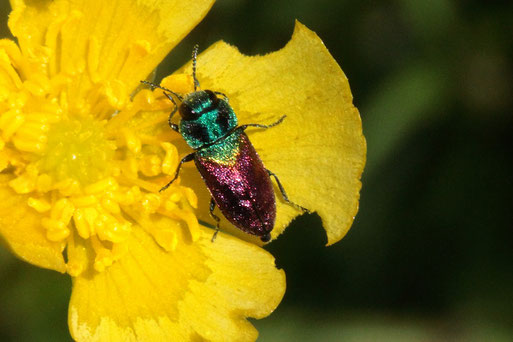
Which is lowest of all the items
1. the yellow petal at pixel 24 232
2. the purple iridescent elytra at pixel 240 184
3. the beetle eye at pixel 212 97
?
the yellow petal at pixel 24 232

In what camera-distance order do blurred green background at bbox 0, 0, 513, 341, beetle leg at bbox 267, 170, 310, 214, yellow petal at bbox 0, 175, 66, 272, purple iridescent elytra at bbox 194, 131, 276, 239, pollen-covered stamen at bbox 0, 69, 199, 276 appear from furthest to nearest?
blurred green background at bbox 0, 0, 513, 341
beetle leg at bbox 267, 170, 310, 214
purple iridescent elytra at bbox 194, 131, 276, 239
pollen-covered stamen at bbox 0, 69, 199, 276
yellow petal at bbox 0, 175, 66, 272

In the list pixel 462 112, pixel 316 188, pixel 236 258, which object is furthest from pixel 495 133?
pixel 236 258

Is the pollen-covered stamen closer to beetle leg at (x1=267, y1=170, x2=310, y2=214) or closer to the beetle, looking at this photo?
the beetle

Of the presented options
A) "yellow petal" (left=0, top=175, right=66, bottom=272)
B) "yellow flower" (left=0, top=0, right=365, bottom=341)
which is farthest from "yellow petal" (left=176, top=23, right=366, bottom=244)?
"yellow petal" (left=0, top=175, right=66, bottom=272)

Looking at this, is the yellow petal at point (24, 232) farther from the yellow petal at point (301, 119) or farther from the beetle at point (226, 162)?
the yellow petal at point (301, 119)

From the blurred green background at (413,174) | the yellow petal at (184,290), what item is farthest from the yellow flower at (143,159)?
the blurred green background at (413,174)

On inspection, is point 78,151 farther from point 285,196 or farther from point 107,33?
point 285,196

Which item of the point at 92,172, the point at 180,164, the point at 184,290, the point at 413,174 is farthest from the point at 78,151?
the point at 413,174
